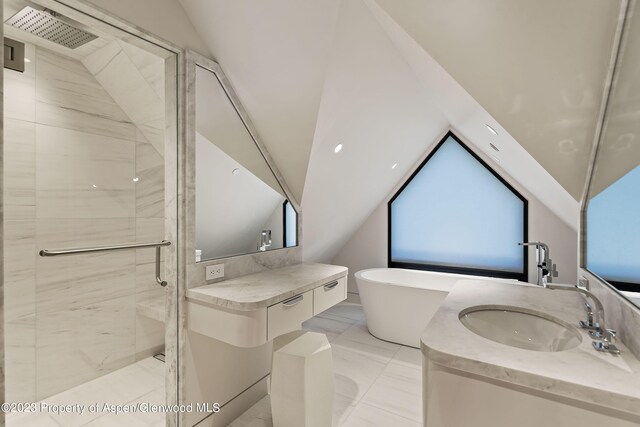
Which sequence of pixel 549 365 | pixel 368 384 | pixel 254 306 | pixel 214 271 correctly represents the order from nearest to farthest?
1. pixel 549 365
2. pixel 254 306
3. pixel 214 271
4. pixel 368 384

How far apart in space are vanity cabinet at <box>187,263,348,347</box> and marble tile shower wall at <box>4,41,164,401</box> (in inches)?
36.7

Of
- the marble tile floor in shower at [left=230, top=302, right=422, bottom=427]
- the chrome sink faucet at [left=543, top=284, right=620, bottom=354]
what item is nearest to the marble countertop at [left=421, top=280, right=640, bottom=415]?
the chrome sink faucet at [left=543, top=284, right=620, bottom=354]

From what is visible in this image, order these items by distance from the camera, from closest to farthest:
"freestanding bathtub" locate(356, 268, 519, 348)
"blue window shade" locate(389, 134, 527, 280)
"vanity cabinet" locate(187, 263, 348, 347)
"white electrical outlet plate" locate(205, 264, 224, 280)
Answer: "vanity cabinet" locate(187, 263, 348, 347) → "white electrical outlet plate" locate(205, 264, 224, 280) → "freestanding bathtub" locate(356, 268, 519, 348) → "blue window shade" locate(389, 134, 527, 280)

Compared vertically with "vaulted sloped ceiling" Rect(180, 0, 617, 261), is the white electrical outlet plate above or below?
below

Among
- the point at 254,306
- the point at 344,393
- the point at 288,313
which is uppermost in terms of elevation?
the point at 254,306

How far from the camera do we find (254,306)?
1.43 meters

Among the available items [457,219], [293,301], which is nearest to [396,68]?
[293,301]

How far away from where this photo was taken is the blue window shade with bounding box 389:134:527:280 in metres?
3.38

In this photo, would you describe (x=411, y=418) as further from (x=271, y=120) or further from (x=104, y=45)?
(x=104, y=45)

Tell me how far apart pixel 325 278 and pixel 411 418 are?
3.44ft

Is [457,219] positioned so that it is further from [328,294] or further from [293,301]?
Result: [293,301]

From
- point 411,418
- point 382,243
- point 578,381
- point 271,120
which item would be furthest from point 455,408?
point 382,243

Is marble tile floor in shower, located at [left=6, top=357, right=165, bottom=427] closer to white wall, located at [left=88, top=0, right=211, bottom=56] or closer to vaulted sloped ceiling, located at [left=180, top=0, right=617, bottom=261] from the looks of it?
vaulted sloped ceiling, located at [left=180, top=0, right=617, bottom=261]

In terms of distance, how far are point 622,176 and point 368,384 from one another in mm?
2021
